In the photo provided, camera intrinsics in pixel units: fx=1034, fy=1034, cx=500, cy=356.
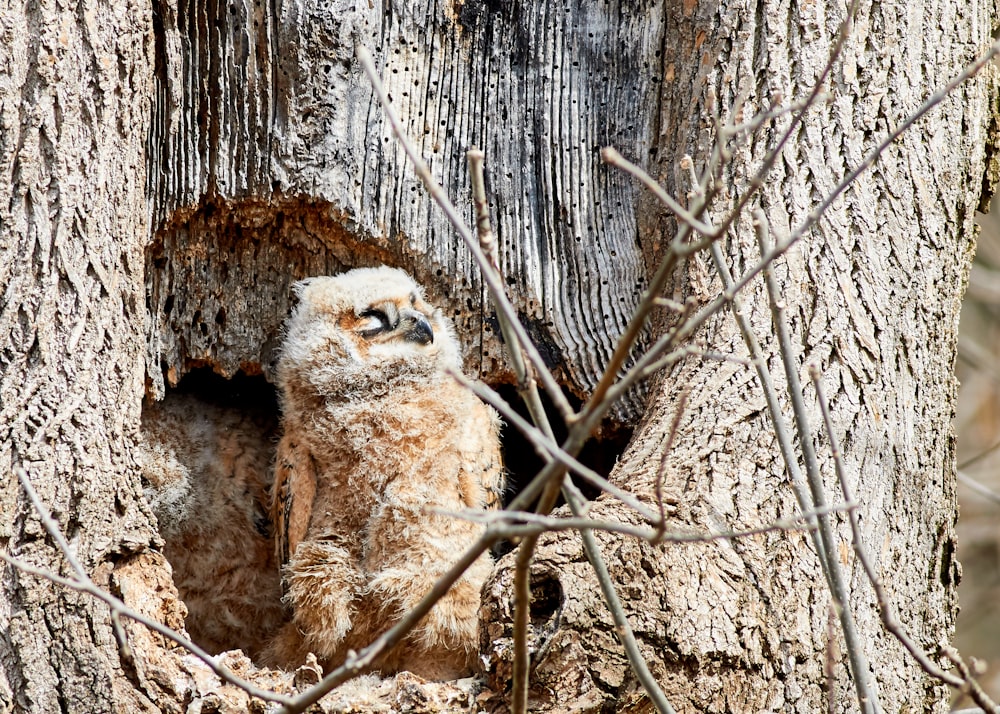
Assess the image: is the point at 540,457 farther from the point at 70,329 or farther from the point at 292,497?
the point at 70,329

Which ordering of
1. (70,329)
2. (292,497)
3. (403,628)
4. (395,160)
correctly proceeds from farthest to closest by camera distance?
(395,160) < (292,497) < (70,329) < (403,628)

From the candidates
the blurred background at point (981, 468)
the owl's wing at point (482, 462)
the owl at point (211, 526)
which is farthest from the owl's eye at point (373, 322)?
the blurred background at point (981, 468)

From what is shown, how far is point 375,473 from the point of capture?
147 inches

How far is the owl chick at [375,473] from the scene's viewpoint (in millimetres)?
3592

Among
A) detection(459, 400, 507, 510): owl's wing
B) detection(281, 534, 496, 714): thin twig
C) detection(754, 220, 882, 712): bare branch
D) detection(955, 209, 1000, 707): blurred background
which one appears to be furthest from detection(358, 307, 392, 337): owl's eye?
detection(955, 209, 1000, 707): blurred background

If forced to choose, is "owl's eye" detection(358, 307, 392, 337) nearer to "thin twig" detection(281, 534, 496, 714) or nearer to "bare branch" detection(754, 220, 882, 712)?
"bare branch" detection(754, 220, 882, 712)

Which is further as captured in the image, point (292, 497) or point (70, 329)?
point (292, 497)

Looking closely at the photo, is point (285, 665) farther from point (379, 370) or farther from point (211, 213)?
point (211, 213)

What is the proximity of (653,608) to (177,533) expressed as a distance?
6.96 feet

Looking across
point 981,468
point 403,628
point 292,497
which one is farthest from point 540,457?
point 981,468

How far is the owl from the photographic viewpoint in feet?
13.3

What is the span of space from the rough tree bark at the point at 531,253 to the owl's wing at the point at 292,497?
472mm

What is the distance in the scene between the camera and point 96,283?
3.11 metres

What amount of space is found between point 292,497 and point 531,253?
1.30 m
